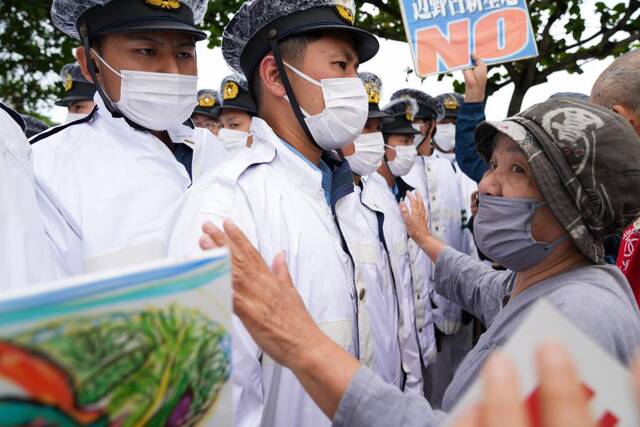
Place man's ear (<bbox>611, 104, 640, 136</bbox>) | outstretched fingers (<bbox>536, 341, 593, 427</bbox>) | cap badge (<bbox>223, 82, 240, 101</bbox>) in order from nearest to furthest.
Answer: outstretched fingers (<bbox>536, 341, 593, 427</bbox>) → man's ear (<bbox>611, 104, 640, 136</bbox>) → cap badge (<bbox>223, 82, 240, 101</bbox>)

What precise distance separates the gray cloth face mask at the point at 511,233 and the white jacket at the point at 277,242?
1.78ft

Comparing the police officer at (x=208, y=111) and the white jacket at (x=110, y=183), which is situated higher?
the white jacket at (x=110, y=183)

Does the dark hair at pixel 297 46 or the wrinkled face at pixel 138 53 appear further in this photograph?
the wrinkled face at pixel 138 53

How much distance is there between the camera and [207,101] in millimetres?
7516

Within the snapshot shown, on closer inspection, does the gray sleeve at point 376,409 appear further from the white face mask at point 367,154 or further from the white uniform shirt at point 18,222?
the white face mask at point 367,154

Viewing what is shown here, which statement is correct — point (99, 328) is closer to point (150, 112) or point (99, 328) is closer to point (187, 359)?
point (187, 359)

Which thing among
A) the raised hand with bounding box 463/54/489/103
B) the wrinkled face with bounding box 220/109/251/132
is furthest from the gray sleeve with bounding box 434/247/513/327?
the wrinkled face with bounding box 220/109/251/132

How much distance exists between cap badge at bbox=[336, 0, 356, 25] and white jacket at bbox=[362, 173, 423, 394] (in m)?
1.12

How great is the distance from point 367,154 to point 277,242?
9.76ft

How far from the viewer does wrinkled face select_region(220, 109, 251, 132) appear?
629 cm

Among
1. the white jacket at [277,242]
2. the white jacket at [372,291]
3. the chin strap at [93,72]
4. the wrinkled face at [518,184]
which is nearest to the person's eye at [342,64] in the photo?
the white jacket at [277,242]

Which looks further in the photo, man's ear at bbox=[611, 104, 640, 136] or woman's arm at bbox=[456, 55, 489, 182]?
woman's arm at bbox=[456, 55, 489, 182]

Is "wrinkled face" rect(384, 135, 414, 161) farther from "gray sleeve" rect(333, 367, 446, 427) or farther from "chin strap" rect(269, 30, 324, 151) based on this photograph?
"gray sleeve" rect(333, 367, 446, 427)

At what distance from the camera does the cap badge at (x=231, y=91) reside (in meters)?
6.27
